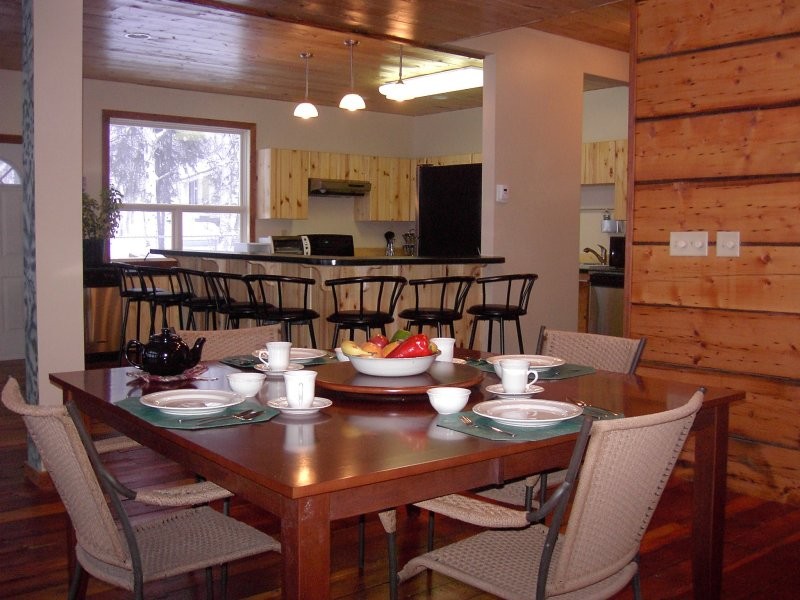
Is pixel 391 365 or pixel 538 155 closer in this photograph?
pixel 391 365

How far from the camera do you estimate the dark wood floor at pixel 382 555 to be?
275 centimetres

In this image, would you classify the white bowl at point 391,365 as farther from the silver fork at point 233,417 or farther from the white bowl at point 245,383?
the silver fork at point 233,417

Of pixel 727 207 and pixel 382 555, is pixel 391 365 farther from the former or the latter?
pixel 727 207

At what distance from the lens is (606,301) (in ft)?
23.1

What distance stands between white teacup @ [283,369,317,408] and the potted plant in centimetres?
606

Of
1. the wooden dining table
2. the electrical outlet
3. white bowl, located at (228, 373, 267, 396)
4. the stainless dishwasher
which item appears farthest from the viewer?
the stainless dishwasher

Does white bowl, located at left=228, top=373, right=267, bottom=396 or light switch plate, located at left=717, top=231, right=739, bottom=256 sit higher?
light switch plate, located at left=717, top=231, right=739, bottom=256

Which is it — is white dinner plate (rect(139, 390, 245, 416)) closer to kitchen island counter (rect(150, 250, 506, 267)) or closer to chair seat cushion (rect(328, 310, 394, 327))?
chair seat cushion (rect(328, 310, 394, 327))

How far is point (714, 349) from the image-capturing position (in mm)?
3875

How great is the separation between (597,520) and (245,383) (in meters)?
0.92

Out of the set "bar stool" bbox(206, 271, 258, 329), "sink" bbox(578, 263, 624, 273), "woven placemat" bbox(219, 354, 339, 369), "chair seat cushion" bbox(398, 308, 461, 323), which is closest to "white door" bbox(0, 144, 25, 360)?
"bar stool" bbox(206, 271, 258, 329)

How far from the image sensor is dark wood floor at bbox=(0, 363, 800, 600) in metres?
2.75

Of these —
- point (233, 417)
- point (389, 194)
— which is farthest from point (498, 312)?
point (389, 194)

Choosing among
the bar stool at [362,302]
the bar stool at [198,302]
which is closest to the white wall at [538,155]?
the bar stool at [362,302]
